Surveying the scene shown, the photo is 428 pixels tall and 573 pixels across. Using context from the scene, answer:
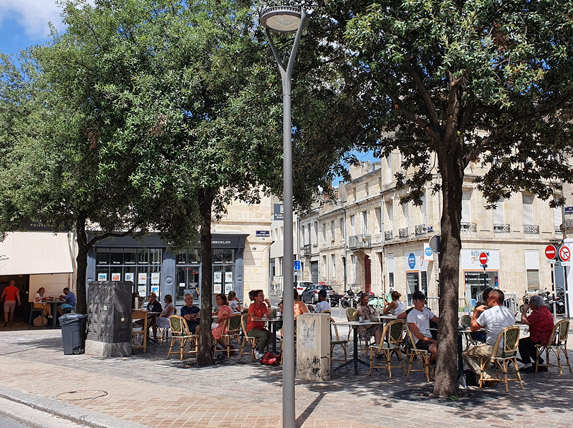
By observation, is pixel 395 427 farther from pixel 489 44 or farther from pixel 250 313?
pixel 250 313

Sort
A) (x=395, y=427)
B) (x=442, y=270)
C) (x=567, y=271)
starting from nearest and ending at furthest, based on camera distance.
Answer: (x=395, y=427)
(x=442, y=270)
(x=567, y=271)

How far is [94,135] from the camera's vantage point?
35.7ft

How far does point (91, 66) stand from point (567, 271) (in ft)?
74.1

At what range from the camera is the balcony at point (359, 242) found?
44031 millimetres

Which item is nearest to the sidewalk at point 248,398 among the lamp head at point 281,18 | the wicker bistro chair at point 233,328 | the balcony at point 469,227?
the wicker bistro chair at point 233,328

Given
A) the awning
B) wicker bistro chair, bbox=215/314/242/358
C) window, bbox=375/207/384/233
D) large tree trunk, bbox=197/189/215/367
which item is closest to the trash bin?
wicker bistro chair, bbox=215/314/242/358

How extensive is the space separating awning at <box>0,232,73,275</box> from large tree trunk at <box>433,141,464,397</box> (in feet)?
53.5

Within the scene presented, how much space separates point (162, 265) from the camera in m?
25.6

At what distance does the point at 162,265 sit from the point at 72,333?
12.6 metres

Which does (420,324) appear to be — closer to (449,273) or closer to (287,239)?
(449,273)

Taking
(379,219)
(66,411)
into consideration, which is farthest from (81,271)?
(379,219)

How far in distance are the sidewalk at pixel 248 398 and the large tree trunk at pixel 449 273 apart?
39 cm

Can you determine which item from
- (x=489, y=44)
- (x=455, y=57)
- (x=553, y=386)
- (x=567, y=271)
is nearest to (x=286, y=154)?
(x=455, y=57)

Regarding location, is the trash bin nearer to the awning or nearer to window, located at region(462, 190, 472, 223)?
the awning
